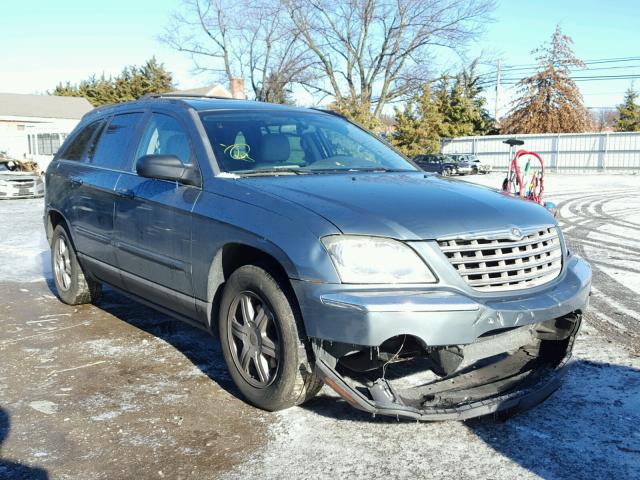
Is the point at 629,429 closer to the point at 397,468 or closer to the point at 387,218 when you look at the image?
the point at 397,468

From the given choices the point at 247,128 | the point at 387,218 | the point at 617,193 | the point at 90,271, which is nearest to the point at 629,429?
the point at 387,218

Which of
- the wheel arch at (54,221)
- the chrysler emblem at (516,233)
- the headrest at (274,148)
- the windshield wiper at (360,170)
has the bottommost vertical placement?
the wheel arch at (54,221)

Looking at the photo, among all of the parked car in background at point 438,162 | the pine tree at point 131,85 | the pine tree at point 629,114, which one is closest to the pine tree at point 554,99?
the pine tree at point 629,114

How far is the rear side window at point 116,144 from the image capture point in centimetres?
488

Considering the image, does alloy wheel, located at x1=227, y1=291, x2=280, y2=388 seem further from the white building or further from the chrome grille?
the white building

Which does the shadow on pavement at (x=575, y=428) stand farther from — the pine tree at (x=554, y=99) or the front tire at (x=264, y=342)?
the pine tree at (x=554, y=99)

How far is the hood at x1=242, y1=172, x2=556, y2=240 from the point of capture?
10.1 feet

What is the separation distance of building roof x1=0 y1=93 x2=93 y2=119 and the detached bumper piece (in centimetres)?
5642

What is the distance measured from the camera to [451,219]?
10.4 ft

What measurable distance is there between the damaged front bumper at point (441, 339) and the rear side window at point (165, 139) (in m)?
1.62

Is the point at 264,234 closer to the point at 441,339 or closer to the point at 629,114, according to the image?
the point at 441,339

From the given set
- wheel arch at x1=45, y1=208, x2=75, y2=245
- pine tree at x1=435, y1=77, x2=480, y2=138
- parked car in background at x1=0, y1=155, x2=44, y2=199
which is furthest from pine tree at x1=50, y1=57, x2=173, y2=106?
wheel arch at x1=45, y1=208, x2=75, y2=245

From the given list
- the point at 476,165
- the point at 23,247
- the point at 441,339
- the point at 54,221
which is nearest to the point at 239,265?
the point at 441,339

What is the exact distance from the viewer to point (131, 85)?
5669 centimetres
